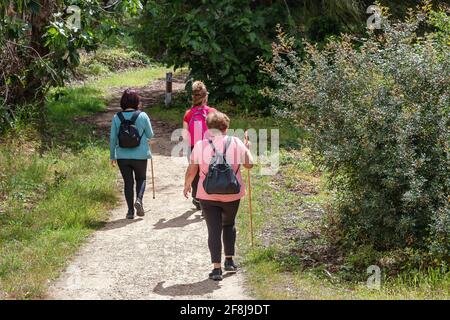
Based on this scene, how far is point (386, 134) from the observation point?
29.0 feet

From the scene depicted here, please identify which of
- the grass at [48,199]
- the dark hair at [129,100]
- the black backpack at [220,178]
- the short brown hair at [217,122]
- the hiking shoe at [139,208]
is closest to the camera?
the black backpack at [220,178]

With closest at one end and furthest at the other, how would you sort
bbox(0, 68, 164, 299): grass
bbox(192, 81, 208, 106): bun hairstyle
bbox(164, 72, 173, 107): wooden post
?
bbox(0, 68, 164, 299): grass
bbox(192, 81, 208, 106): bun hairstyle
bbox(164, 72, 173, 107): wooden post

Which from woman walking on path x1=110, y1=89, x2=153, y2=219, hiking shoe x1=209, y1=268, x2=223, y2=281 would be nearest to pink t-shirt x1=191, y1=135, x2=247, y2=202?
hiking shoe x1=209, y1=268, x2=223, y2=281

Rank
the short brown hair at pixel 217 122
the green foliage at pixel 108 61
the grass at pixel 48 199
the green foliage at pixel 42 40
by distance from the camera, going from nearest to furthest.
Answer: the short brown hair at pixel 217 122 → the grass at pixel 48 199 → the green foliage at pixel 42 40 → the green foliage at pixel 108 61

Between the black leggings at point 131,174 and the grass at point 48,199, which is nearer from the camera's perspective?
the grass at point 48,199

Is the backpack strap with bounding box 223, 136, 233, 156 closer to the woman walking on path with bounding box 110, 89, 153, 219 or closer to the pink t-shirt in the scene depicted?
the pink t-shirt

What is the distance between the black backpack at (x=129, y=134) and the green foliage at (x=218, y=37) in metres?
7.24

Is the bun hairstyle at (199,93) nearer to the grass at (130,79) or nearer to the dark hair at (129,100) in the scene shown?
the dark hair at (129,100)

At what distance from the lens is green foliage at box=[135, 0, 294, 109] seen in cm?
1789

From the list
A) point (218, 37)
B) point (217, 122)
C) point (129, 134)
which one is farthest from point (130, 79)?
point (217, 122)

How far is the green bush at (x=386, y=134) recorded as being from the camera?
28.3ft

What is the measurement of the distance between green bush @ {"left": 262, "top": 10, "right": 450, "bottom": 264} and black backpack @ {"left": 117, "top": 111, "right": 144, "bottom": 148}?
2.01 m

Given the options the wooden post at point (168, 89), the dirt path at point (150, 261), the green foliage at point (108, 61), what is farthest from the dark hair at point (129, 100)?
the green foliage at point (108, 61)

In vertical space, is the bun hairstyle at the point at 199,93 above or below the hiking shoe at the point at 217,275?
above
